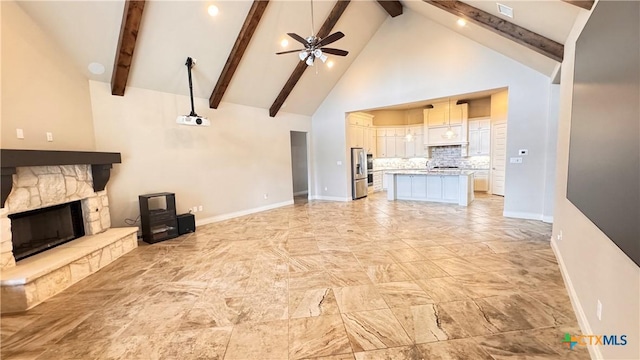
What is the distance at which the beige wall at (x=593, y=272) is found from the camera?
1.36 meters

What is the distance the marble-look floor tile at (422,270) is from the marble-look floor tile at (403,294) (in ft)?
0.78

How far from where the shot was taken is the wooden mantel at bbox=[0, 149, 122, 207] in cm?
282

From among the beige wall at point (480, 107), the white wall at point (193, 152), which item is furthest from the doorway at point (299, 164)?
the beige wall at point (480, 107)

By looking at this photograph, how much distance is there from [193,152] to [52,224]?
2605mm

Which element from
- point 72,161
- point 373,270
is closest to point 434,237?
point 373,270

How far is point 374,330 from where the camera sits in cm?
224

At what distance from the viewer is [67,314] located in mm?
2643

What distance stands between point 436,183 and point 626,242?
661 centimetres

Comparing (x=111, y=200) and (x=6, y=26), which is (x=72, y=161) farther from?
(x=6, y=26)

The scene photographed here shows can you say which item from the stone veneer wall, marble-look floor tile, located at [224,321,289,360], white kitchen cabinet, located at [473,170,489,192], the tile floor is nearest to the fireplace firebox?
the stone veneer wall

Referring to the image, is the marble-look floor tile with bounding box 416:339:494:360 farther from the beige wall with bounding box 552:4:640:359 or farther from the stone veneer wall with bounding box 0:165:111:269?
the stone veneer wall with bounding box 0:165:111:269

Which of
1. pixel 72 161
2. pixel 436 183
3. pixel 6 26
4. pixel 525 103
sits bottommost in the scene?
pixel 436 183

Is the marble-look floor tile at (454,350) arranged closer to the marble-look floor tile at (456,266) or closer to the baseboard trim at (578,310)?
the baseboard trim at (578,310)

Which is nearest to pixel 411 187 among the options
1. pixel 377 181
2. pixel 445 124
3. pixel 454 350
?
pixel 377 181
